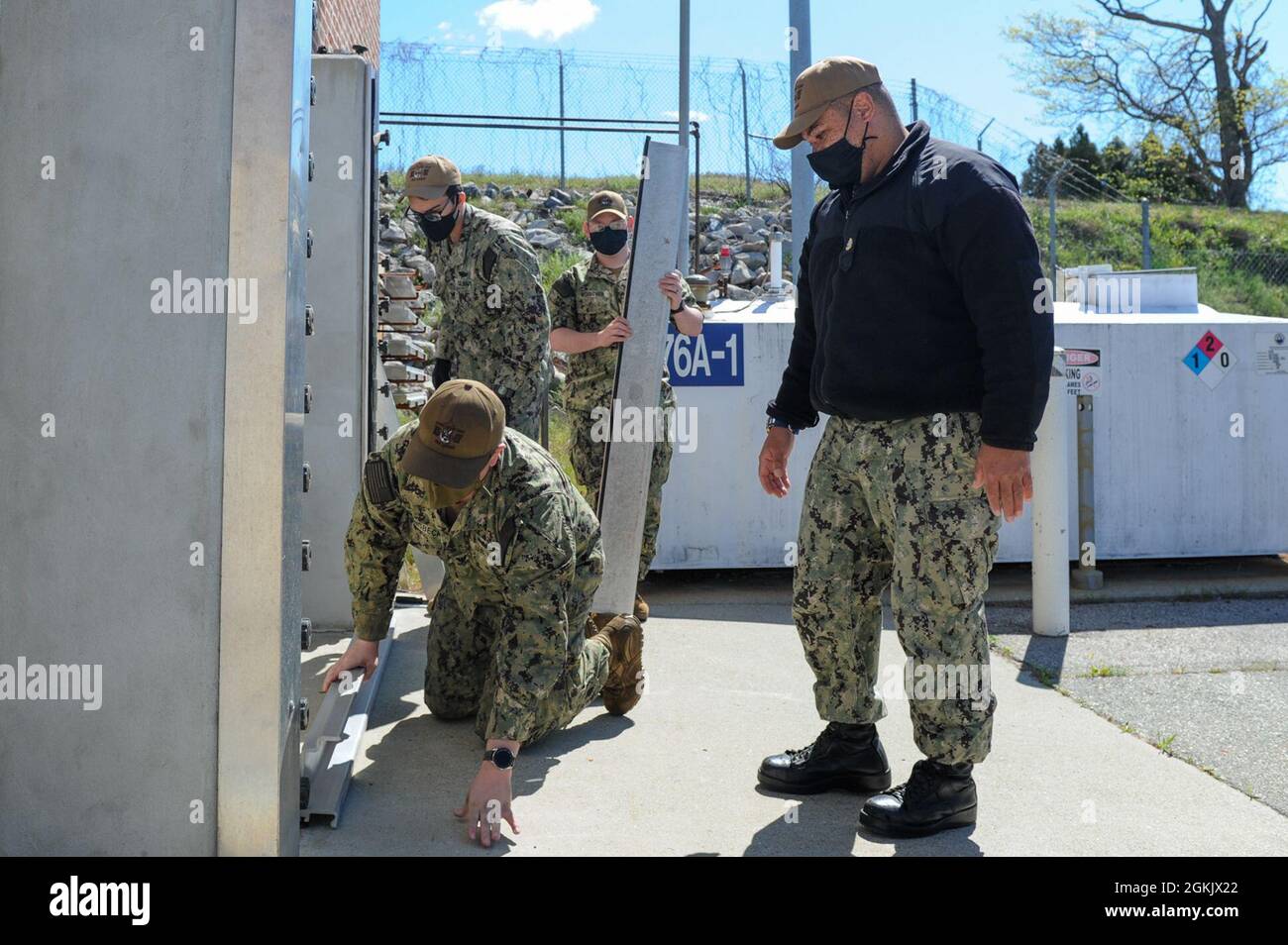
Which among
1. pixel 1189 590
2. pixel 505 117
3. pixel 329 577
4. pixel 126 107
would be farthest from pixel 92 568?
pixel 505 117

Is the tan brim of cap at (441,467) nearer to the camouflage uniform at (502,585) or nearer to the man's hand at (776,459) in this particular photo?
the camouflage uniform at (502,585)

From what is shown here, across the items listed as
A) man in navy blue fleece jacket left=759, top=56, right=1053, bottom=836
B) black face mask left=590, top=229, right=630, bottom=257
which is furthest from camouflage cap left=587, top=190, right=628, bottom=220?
man in navy blue fleece jacket left=759, top=56, right=1053, bottom=836

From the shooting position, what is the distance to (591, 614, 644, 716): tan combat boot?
4.07 meters

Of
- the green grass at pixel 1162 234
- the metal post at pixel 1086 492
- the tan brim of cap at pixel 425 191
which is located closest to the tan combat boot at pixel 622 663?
the tan brim of cap at pixel 425 191

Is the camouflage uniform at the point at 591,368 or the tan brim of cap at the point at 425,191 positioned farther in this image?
the camouflage uniform at the point at 591,368

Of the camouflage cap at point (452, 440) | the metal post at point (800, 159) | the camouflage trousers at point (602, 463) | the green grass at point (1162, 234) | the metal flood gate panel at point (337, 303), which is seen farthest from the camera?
the green grass at point (1162, 234)

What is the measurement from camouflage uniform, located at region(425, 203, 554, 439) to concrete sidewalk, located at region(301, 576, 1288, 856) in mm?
1137

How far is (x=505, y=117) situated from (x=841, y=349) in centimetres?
735

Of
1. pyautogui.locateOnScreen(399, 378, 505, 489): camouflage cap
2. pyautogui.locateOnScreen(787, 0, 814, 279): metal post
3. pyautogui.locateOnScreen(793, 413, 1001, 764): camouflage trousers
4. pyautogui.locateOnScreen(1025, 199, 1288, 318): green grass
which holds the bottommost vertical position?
pyautogui.locateOnScreen(793, 413, 1001, 764): camouflage trousers

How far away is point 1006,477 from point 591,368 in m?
2.64

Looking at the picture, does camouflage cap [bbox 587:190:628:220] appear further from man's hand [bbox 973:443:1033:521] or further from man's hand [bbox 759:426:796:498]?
man's hand [bbox 973:443:1033:521]

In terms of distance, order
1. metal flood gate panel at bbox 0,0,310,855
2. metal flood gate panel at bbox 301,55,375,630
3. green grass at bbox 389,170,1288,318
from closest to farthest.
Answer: metal flood gate panel at bbox 0,0,310,855 → metal flood gate panel at bbox 301,55,375,630 → green grass at bbox 389,170,1288,318

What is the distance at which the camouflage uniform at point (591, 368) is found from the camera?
5.27m

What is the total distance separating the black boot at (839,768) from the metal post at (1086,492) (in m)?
3.46
